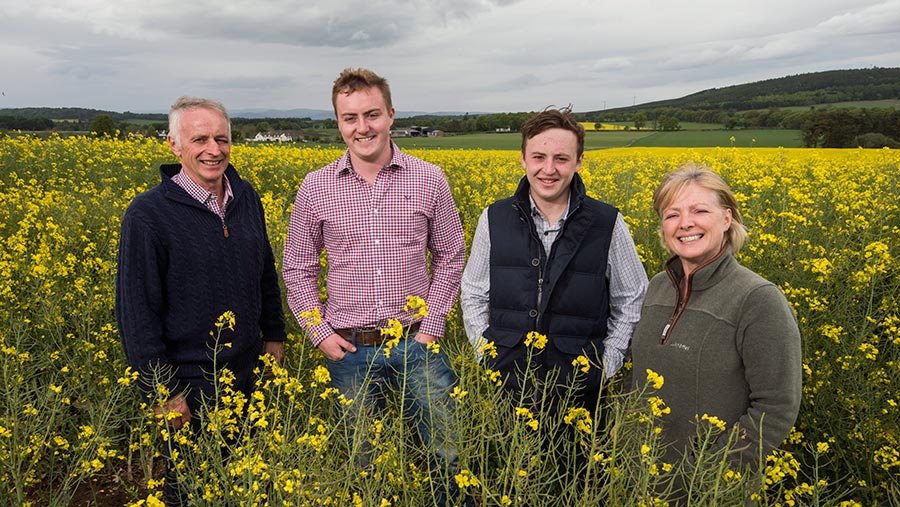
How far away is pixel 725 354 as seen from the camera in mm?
1752

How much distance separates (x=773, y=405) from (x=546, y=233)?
1027 mm

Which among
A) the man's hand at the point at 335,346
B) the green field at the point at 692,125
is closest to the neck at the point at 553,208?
the man's hand at the point at 335,346

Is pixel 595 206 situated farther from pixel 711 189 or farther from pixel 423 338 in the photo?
pixel 423 338

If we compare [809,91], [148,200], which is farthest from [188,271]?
[809,91]

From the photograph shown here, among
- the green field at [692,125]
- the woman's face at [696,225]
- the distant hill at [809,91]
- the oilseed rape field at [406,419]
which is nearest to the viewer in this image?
the oilseed rape field at [406,419]

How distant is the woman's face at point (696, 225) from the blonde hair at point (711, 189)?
19 mm

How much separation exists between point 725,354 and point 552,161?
0.96 metres

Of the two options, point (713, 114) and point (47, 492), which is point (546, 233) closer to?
point (47, 492)

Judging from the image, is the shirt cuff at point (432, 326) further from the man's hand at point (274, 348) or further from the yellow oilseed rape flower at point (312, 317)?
the man's hand at point (274, 348)

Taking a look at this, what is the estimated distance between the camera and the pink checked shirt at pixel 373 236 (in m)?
2.37

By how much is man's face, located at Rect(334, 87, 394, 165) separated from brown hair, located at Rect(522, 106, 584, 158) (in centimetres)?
63

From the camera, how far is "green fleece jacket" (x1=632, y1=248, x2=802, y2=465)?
1646 millimetres

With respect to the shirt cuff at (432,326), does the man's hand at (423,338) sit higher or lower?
lower

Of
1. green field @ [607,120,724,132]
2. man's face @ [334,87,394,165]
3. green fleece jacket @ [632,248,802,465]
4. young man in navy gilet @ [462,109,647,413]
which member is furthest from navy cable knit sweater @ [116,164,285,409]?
green field @ [607,120,724,132]
